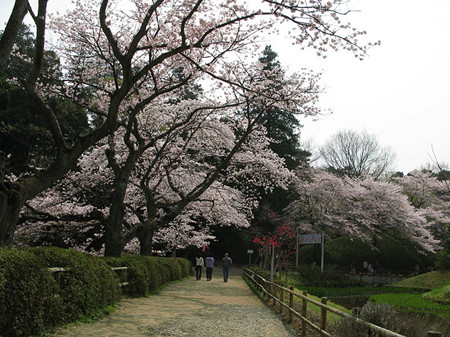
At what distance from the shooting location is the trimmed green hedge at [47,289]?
4.77 metres

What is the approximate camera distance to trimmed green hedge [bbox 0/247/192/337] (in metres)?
4.77

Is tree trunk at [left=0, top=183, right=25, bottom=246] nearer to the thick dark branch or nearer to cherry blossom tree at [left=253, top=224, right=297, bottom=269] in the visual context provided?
the thick dark branch

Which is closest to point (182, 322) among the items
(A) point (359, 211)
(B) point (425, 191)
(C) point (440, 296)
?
(C) point (440, 296)

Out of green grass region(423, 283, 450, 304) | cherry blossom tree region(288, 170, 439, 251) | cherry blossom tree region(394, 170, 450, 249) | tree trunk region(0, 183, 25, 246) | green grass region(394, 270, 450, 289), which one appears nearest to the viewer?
tree trunk region(0, 183, 25, 246)

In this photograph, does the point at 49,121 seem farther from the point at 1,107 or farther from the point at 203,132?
the point at 1,107

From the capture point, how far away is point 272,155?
1847 cm

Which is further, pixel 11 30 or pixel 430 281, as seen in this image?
pixel 430 281

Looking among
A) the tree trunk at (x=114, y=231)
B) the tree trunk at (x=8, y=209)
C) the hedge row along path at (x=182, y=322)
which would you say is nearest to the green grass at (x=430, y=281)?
the hedge row along path at (x=182, y=322)

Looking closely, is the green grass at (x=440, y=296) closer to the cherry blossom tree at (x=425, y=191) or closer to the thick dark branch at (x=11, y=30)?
the thick dark branch at (x=11, y=30)

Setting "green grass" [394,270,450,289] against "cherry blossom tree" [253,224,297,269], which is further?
"green grass" [394,270,450,289]

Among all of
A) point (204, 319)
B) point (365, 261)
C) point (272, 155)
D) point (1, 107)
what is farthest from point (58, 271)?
point (365, 261)

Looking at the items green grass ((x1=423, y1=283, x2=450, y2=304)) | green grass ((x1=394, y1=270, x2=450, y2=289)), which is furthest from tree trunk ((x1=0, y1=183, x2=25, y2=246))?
green grass ((x1=394, y1=270, x2=450, y2=289))

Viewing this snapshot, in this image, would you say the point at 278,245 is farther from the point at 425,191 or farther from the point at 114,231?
the point at 425,191

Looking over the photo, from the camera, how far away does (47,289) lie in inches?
224
